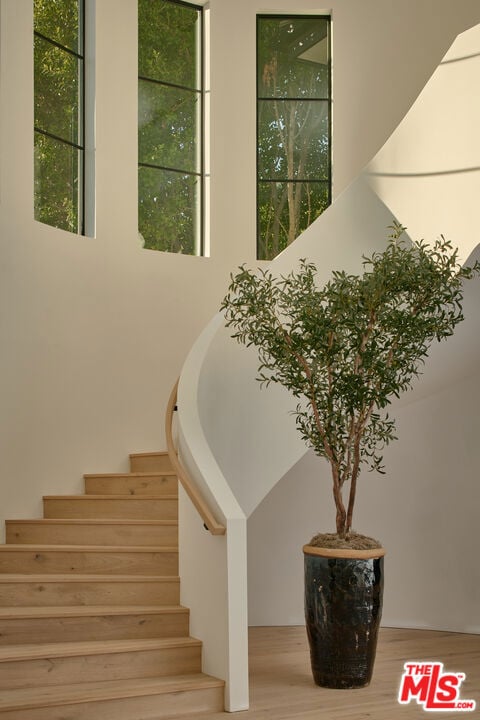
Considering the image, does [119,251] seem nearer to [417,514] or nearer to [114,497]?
[114,497]

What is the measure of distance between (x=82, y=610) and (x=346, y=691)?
1.48 metres

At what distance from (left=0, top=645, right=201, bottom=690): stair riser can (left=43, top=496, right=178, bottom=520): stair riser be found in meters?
1.23

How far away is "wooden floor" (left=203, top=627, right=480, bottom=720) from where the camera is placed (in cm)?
A: 452

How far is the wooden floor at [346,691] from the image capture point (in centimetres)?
452

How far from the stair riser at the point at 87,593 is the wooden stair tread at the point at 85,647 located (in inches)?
12.1

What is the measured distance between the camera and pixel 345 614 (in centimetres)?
492

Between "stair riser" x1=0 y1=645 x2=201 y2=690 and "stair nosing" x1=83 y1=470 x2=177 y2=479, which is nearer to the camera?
"stair riser" x1=0 y1=645 x2=201 y2=690

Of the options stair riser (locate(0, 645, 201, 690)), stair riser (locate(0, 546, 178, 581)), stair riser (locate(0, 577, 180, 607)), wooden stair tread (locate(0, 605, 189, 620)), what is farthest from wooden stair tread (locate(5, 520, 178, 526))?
stair riser (locate(0, 645, 201, 690))

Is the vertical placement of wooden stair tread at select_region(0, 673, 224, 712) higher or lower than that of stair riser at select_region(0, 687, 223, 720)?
higher

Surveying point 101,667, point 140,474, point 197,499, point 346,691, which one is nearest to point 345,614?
point 346,691

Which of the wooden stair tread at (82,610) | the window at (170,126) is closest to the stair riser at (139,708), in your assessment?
the wooden stair tread at (82,610)

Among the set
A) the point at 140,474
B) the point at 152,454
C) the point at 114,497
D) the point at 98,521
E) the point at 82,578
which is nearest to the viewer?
the point at 82,578

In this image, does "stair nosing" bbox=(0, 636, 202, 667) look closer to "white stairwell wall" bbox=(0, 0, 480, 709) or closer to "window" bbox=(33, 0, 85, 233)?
"white stairwell wall" bbox=(0, 0, 480, 709)

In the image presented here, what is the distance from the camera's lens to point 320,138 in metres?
8.37
